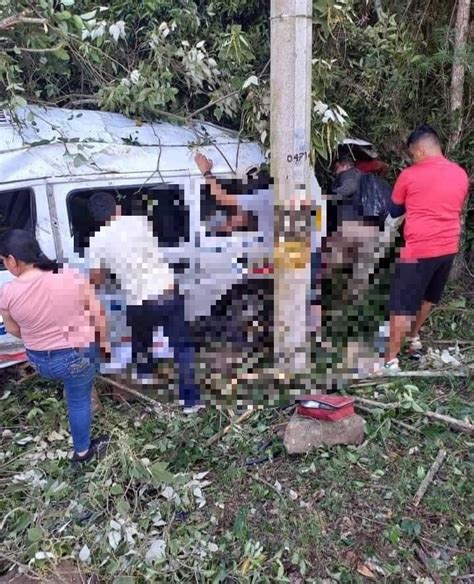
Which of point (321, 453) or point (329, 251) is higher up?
point (329, 251)

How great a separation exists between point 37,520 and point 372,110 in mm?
4622

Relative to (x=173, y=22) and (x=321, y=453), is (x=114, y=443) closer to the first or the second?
(x=321, y=453)

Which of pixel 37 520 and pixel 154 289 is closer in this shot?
pixel 37 520

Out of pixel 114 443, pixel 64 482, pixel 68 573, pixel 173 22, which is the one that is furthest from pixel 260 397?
pixel 173 22

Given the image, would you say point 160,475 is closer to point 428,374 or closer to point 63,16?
point 428,374

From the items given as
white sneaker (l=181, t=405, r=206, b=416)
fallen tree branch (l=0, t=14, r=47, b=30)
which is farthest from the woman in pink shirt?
fallen tree branch (l=0, t=14, r=47, b=30)

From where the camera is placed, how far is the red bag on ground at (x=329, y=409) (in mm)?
3271

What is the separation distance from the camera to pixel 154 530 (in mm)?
2807

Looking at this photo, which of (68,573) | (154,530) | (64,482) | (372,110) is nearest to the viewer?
(68,573)

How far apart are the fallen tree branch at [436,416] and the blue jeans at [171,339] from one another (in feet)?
3.71

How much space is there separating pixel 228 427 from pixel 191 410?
34 centimetres

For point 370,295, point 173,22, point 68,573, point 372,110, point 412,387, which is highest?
point 173,22

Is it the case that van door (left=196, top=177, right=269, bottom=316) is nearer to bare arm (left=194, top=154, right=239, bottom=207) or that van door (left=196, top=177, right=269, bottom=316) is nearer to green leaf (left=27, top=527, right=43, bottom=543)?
bare arm (left=194, top=154, right=239, bottom=207)

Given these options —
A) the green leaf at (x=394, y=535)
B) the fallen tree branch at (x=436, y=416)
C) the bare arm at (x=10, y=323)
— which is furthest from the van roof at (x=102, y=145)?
the green leaf at (x=394, y=535)
